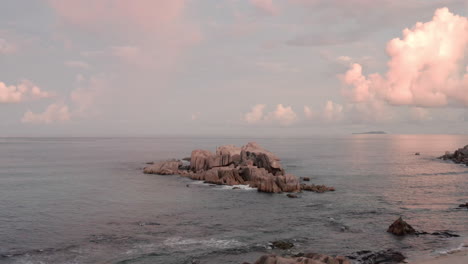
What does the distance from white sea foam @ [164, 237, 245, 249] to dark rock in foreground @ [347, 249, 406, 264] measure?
1111 centimetres

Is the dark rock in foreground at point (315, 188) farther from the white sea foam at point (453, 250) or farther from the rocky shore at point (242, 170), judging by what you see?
the white sea foam at point (453, 250)

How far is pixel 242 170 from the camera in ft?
251

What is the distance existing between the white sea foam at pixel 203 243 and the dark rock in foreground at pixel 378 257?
11.1 metres

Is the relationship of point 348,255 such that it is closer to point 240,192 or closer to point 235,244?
point 235,244

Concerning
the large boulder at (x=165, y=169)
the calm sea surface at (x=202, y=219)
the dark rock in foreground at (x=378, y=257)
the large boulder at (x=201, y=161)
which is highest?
the large boulder at (x=201, y=161)

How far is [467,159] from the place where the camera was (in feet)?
397

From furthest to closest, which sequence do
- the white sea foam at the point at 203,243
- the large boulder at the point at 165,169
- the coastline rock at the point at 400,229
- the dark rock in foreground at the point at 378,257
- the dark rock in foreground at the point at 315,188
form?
the large boulder at the point at 165,169, the dark rock in foreground at the point at 315,188, the coastline rock at the point at 400,229, the white sea foam at the point at 203,243, the dark rock in foreground at the point at 378,257

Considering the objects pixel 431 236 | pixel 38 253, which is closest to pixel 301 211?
pixel 431 236

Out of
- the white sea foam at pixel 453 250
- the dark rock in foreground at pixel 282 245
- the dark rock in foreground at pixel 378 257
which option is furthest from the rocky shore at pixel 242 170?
the dark rock in foreground at pixel 378 257

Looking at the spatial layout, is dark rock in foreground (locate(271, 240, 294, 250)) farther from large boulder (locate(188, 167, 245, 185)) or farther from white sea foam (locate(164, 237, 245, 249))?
→ large boulder (locate(188, 167, 245, 185))

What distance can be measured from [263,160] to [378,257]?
5374 cm

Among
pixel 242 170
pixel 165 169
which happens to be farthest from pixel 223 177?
pixel 165 169

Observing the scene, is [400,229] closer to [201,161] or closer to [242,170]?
[242,170]

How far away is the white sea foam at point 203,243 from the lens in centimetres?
3531
